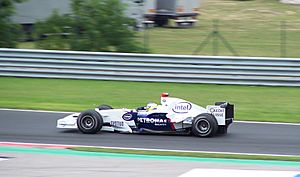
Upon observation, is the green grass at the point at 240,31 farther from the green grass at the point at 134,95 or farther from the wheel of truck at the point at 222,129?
the wheel of truck at the point at 222,129

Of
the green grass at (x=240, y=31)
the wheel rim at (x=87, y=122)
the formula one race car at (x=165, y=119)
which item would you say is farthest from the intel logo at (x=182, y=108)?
the green grass at (x=240, y=31)

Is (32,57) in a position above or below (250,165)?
above

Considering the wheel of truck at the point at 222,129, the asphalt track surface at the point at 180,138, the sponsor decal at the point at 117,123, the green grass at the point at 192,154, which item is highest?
the sponsor decal at the point at 117,123

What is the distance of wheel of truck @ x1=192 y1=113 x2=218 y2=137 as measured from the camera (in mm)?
13047

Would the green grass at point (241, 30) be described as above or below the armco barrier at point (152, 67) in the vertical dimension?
above

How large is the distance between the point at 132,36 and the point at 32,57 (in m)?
3.96

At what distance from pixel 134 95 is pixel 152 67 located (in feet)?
6.62

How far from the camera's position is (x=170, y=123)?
13.3 m

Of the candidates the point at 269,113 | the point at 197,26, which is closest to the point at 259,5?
the point at 197,26

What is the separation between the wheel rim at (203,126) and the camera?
13078 mm

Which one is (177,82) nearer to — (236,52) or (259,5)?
(236,52)

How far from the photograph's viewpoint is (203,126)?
13.1 metres

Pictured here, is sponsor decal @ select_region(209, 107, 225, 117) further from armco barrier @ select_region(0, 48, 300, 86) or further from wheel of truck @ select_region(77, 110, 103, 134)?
armco barrier @ select_region(0, 48, 300, 86)

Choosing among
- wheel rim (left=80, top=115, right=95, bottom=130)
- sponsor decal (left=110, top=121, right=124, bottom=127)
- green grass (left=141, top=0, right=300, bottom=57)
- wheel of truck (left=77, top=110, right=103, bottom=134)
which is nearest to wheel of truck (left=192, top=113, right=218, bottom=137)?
sponsor decal (left=110, top=121, right=124, bottom=127)
